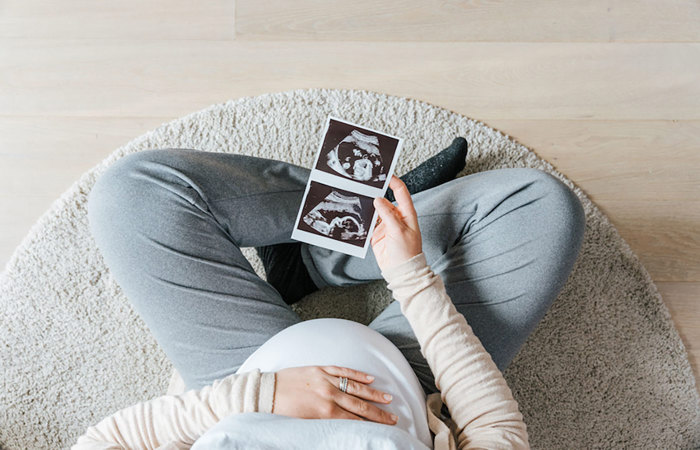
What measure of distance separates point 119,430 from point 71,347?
0.51 metres

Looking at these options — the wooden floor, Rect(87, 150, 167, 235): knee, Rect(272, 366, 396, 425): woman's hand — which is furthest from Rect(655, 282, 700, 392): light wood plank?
Rect(87, 150, 167, 235): knee

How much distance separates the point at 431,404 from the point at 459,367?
3.1 inches

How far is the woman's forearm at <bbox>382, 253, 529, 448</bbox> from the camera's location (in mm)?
688

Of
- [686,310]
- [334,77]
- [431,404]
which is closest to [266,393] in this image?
[431,404]

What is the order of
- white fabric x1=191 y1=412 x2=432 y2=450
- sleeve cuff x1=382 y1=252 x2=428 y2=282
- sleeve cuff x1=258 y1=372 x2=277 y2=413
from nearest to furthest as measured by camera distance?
white fabric x1=191 y1=412 x2=432 y2=450
sleeve cuff x1=258 y1=372 x2=277 y2=413
sleeve cuff x1=382 y1=252 x2=428 y2=282

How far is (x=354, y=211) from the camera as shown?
927 millimetres

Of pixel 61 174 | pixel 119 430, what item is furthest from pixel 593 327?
pixel 61 174

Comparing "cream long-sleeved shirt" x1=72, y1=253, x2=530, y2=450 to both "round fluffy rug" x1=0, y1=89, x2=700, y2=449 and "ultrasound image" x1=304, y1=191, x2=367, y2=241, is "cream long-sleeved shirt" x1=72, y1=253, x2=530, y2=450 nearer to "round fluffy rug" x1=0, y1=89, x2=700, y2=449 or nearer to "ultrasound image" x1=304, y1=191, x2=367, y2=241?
"ultrasound image" x1=304, y1=191, x2=367, y2=241

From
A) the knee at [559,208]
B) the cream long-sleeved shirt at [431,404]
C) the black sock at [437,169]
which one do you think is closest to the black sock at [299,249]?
the black sock at [437,169]

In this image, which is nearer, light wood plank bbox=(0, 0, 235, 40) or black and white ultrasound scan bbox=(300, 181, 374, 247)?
black and white ultrasound scan bbox=(300, 181, 374, 247)

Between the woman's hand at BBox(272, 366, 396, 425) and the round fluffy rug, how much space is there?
0.45 m

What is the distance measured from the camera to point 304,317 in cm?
113

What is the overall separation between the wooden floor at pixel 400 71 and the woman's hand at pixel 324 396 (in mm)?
752

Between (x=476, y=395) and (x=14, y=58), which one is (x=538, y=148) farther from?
(x=14, y=58)
